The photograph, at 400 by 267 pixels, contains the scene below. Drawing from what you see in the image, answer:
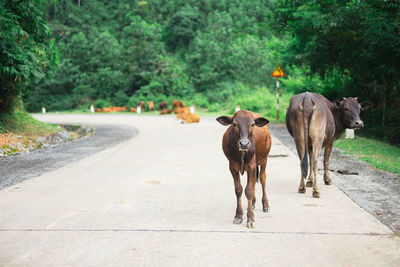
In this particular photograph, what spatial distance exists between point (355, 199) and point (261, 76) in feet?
144

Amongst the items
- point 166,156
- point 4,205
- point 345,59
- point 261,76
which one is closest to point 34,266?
point 4,205

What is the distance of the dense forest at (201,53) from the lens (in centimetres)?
1527

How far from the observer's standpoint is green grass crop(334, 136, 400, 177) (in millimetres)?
9994

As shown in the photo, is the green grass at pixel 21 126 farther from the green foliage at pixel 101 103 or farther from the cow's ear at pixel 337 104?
the green foliage at pixel 101 103

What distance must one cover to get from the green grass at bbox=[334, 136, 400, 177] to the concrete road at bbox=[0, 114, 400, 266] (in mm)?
2427

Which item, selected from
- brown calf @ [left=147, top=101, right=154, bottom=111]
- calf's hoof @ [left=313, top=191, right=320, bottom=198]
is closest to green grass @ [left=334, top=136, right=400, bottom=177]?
calf's hoof @ [left=313, top=191, right=320, bottom=198]

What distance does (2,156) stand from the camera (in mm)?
12211

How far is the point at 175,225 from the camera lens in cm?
559

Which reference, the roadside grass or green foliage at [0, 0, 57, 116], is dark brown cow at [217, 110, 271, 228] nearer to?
green foliage at [0, 0, 57, 116]

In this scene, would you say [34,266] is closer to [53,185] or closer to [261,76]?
[53,185]

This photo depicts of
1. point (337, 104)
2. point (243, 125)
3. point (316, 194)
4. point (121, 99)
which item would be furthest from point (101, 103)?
point (243, 125)

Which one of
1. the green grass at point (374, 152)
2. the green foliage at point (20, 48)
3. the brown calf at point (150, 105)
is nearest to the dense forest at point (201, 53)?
the green foliage at point (20, 48)

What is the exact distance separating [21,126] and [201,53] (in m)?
39.1

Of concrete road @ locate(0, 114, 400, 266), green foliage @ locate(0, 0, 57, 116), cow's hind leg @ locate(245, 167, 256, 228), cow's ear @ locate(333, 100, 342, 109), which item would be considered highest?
green foliage @ locate(0, 0, 57, 116)
